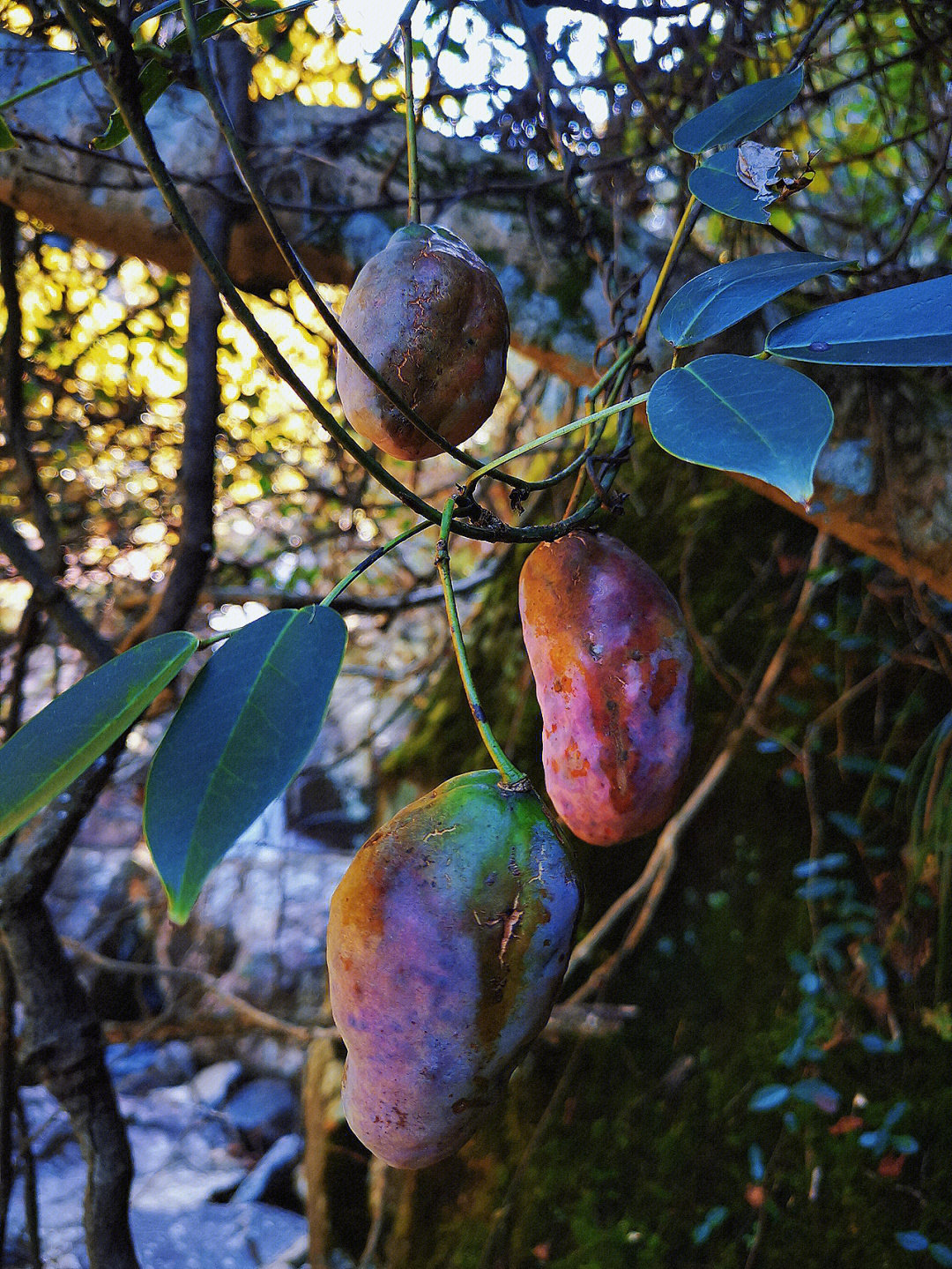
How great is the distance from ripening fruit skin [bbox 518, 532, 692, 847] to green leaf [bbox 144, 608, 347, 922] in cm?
16

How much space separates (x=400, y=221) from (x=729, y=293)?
23.0 inches

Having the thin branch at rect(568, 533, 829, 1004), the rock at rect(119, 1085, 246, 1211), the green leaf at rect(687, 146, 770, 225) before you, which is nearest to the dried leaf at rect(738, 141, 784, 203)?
the green leaf at rect(687, 146, 770, 225)

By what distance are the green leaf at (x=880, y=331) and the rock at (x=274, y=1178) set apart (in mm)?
2001

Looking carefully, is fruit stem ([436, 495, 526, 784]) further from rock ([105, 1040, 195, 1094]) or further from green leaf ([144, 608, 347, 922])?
rock ([105, 1040, 195, 1094])

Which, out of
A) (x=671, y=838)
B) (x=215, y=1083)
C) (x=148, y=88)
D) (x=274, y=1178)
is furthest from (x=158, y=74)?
(x=215, y=1083)

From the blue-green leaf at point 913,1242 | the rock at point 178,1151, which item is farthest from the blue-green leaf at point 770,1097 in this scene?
the rock at point 178,1151

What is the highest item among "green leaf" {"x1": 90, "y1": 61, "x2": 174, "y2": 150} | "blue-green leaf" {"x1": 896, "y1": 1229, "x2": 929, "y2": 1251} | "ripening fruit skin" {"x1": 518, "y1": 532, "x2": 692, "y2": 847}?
"green leaf" {"x1": 90, "y1": 61, "x2": 174, "y2": 150}

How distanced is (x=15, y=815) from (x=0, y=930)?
556 mm

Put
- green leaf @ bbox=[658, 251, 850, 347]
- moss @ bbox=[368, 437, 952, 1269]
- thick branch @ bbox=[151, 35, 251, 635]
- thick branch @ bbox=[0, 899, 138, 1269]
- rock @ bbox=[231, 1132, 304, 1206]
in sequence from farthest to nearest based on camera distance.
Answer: rock @ bbox=[231, 1132, 304, 1206]
moss @ bbox=[368, 437, 952, 1269]
thick branch @ bbox=[151, 35, 251, 635]
thick branch @ bbox=[0, 899, 138, 1269]
green leaf @ bbox=[658, 251, 850, 347]

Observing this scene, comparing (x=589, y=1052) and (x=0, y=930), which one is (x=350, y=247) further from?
(x=589, y=1052)

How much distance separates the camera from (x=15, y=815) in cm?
30

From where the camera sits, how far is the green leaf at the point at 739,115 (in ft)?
1.45

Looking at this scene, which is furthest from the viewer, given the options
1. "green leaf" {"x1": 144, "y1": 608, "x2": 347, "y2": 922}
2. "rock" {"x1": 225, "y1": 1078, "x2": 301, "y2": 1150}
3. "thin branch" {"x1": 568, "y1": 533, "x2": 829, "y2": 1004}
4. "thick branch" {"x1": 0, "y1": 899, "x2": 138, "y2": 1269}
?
"rock" {"x1": 225, "y1": 1078, "x2": 301, "y2": 1150}

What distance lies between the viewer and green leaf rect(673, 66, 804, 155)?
44 centimetres
